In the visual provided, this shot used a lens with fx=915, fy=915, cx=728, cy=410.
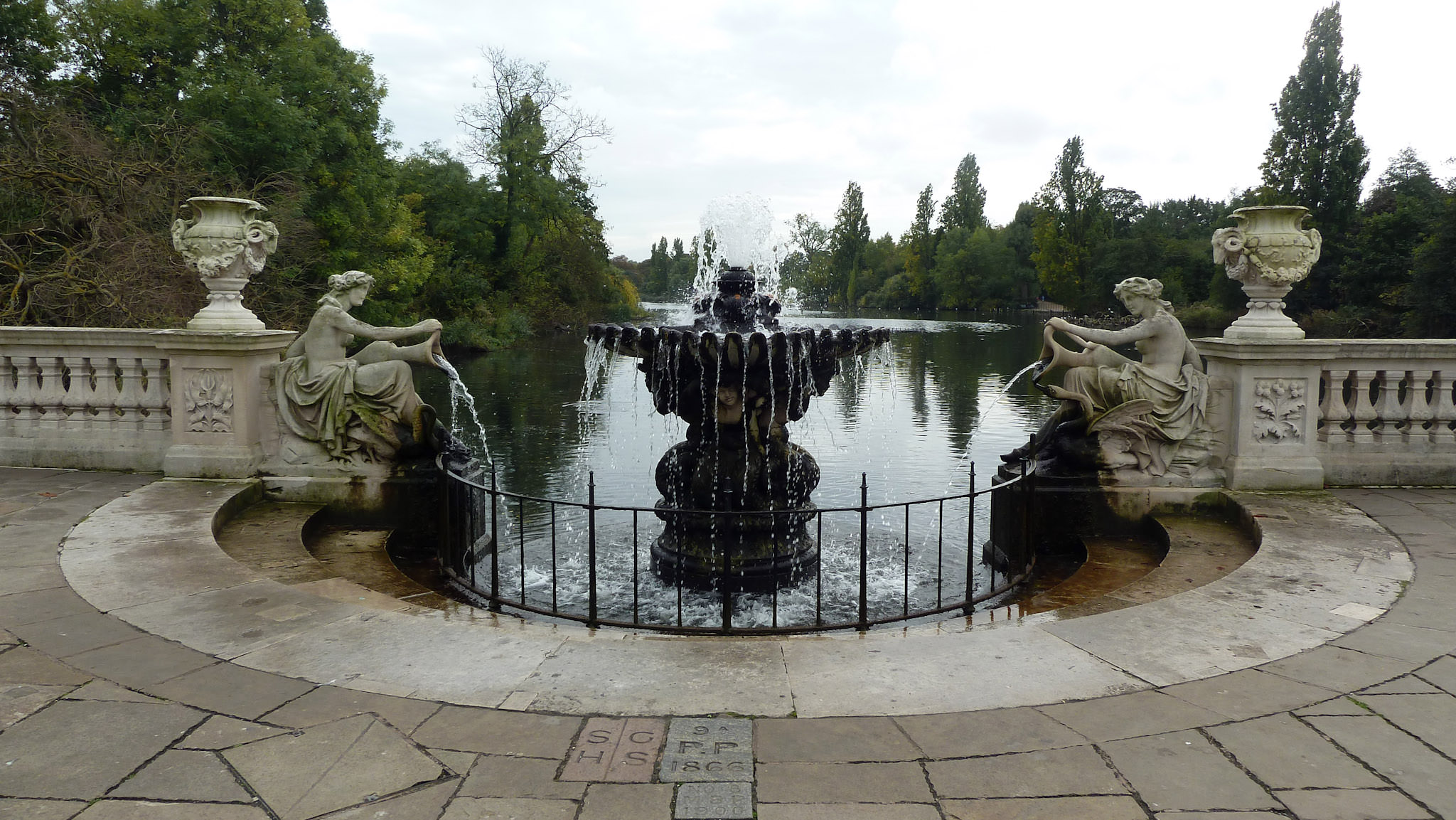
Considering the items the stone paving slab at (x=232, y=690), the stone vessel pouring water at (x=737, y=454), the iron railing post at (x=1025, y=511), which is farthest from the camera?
the stone vessel pouring water at (x=737, y=454)

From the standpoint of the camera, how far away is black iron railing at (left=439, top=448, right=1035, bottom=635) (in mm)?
5719

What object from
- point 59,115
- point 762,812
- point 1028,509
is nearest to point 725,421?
point 1028,509

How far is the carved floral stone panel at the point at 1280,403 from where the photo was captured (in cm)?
695

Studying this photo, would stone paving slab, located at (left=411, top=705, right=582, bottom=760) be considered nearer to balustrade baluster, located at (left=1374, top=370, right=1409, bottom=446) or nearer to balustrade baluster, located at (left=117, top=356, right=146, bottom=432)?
balustrade baluster, located at (left=117, top=356, right=146, bottom=432)

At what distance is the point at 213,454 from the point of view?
23.9 feet

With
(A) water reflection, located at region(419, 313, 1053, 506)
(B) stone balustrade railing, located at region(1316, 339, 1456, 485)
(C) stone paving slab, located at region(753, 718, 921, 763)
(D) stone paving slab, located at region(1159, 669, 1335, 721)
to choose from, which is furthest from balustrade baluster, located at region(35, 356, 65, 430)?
(B) stone balustrade railing, located at region(1316, 339, 1456, 485)

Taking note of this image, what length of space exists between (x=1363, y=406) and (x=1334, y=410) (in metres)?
0.23

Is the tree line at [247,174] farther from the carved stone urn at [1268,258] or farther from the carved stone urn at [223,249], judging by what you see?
the carved stone urn at [1268,258]

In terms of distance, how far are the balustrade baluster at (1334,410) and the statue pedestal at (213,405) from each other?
8.24 m

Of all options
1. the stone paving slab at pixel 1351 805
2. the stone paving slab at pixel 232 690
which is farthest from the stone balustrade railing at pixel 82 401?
the stone paving slab at pixel 1351 805

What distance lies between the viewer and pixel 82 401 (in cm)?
766

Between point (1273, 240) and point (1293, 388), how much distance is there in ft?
3.71

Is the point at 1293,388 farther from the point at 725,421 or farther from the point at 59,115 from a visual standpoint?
the point at 59,115

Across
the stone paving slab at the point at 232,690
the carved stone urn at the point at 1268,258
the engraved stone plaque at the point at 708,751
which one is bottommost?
the engraved stone plaque at the point at 708,751
